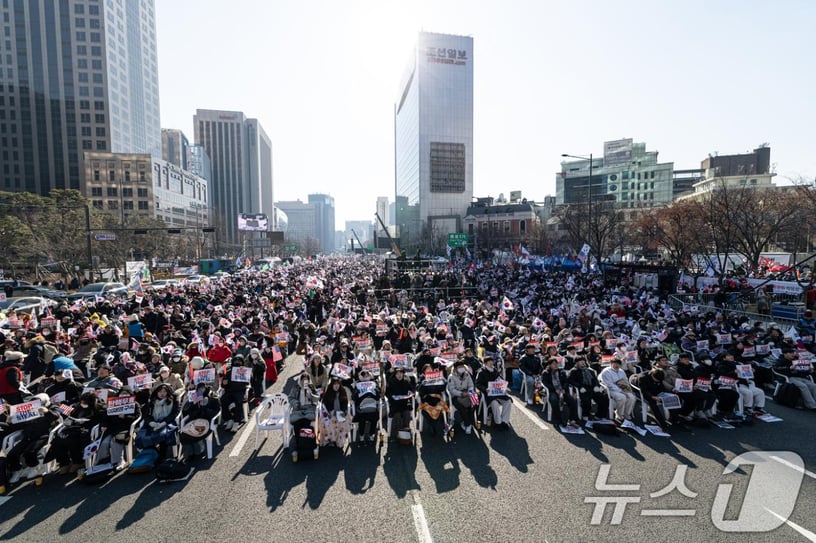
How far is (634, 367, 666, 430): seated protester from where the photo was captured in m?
9.02

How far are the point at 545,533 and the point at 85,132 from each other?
12331 cm

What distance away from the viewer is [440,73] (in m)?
119

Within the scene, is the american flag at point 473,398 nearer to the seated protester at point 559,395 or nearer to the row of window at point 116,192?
the seated protester at point 559,395

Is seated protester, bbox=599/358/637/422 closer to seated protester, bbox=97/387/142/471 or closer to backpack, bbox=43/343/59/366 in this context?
seated protester, bbox=97/387/142/471

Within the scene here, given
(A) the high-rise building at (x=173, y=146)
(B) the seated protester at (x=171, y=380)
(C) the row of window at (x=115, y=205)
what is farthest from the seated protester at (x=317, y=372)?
(A) the high-rise building at (x=173, y=146)

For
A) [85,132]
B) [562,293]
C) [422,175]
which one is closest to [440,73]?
[422,175]

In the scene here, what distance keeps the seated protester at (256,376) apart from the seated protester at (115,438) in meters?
3.26

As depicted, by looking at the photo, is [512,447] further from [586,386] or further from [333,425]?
[333,425]

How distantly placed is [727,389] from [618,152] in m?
134

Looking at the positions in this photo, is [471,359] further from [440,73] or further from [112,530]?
[440,73]

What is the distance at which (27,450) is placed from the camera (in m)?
7.10

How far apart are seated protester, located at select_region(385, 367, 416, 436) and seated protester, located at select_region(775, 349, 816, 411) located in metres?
8.90

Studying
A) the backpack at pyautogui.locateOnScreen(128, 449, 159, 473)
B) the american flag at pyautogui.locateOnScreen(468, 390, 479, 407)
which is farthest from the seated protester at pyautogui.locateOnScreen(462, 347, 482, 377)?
the backpack at pyautogui.locateOnScreen(128, 449, 159, 473)

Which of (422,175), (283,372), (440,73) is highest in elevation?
(440,73)
